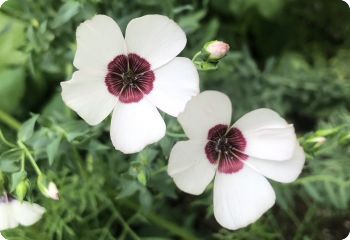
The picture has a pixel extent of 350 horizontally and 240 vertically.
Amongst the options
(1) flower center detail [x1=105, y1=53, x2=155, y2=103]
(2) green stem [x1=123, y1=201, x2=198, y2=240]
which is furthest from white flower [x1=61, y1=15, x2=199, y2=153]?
(2) green stem [x1=123, y1=201, x2=198, y2=240]

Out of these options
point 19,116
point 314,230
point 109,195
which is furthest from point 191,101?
point 19,116

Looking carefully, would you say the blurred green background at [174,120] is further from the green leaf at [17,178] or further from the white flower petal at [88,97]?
the white flower petal at [88,97]

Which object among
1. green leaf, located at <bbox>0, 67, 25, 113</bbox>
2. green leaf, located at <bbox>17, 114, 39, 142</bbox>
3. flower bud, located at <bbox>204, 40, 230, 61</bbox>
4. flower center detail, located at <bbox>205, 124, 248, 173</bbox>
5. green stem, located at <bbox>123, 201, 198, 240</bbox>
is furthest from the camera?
green leaf, located at <bbox>0, 67, 25, 113</bbox>

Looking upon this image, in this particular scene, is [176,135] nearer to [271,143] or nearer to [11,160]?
[271,143]

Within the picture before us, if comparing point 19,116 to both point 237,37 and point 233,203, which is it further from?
point 233,203

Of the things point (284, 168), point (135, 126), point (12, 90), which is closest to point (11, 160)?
point (135, 126)

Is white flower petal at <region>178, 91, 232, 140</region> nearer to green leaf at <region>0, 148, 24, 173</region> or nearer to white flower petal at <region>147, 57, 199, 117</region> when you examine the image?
white flower petal at <region>147, 57, 199, 117</region>
